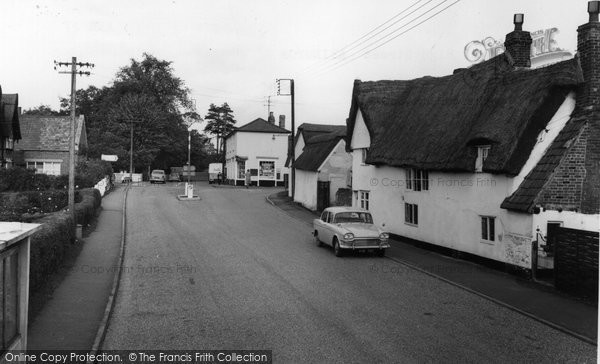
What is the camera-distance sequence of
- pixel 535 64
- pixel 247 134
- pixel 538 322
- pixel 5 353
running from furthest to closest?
pixel 247 134, pixel 535 64, pixel 538 322, pixel 5 353

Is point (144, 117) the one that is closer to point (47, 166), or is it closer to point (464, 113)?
point (47, 166)

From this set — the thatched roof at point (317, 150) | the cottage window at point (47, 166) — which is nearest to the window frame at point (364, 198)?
the thatched roof at point (317, 150)

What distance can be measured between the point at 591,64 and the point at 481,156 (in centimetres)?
435

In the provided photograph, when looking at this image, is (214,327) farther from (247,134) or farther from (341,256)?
(247,134)

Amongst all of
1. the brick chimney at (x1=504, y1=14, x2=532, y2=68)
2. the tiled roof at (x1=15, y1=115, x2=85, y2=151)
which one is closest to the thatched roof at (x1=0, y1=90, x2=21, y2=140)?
the tiled roof at (x1=15, y1=115, x2=85, y2=151)

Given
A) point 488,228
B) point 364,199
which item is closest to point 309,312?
point 488,228

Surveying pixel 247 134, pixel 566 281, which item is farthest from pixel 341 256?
pixel 247 134

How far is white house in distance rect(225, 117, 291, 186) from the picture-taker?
59.1 meters

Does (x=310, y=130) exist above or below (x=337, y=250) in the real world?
above

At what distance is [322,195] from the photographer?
32.3m

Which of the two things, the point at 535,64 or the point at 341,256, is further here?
the point at 535,64

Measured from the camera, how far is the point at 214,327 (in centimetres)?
953

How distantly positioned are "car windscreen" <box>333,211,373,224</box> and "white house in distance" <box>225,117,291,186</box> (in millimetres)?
39438

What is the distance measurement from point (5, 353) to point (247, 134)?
53805 mm
